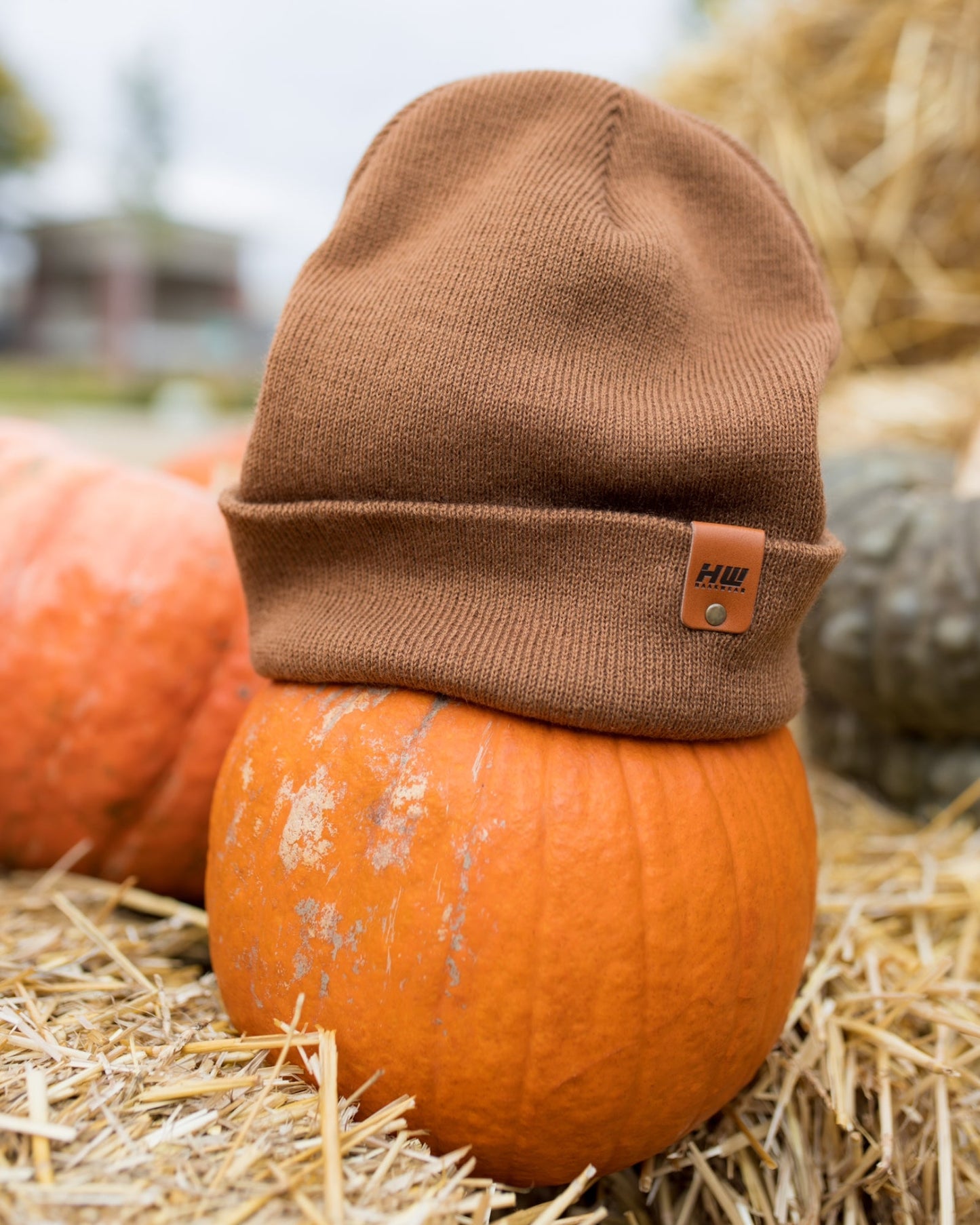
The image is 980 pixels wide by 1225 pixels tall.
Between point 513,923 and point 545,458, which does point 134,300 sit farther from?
point 513,923

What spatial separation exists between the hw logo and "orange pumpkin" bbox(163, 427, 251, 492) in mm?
1218

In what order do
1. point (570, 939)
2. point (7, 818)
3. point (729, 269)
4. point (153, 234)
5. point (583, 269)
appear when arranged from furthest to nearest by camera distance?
point (153, 234), point (7, 818), point (729, 269), point (583, 269), point (570, 939)

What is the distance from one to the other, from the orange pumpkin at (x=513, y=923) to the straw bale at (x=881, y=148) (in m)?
2.58

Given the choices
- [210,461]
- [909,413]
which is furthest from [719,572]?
[909,413]

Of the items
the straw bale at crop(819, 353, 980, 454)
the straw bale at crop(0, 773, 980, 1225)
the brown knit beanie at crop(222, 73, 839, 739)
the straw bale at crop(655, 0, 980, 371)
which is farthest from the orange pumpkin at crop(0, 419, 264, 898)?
the straw bale at crop(655, 0, 980, 371)

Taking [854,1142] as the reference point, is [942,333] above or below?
above

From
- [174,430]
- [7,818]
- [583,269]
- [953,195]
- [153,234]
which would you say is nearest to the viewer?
[583,269]

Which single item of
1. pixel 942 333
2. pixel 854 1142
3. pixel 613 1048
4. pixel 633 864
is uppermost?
pixel 942 333

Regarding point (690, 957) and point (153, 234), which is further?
point (153, 234)

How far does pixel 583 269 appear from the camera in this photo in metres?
1.06

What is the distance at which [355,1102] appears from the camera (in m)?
0.96

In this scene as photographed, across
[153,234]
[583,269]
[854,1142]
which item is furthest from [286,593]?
[153,234]

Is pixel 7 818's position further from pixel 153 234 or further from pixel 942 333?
pixel 153 234

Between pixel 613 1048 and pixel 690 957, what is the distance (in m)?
0.11
